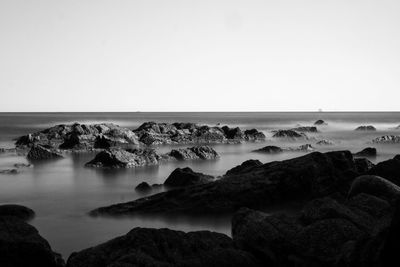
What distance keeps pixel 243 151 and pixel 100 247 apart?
148 ft

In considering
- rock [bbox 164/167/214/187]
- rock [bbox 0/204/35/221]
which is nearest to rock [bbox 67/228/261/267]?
rock [bbox 0/204/35/221]

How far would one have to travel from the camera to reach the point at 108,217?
21.5 metres

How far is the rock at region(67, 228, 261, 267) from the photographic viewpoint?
1071 cm

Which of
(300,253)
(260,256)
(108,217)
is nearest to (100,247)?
(260,256)

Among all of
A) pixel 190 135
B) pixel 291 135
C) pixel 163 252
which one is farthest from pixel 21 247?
pixel 291 135

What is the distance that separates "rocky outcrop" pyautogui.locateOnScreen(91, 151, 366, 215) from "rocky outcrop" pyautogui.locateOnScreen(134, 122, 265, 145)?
41.9m

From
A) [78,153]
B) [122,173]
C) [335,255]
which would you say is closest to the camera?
[335,255]

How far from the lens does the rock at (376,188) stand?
16139 mm

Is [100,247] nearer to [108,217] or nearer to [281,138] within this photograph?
[108,217]

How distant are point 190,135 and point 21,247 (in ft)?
197

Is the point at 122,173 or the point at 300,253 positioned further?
the point at 122,173

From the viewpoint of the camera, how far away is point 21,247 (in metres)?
12.1

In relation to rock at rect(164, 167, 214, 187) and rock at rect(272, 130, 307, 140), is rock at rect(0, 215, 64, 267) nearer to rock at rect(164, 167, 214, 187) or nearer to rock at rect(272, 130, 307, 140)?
rock at rect(164, 167, 214, 187)

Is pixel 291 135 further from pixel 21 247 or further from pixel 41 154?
pixel 21 247
